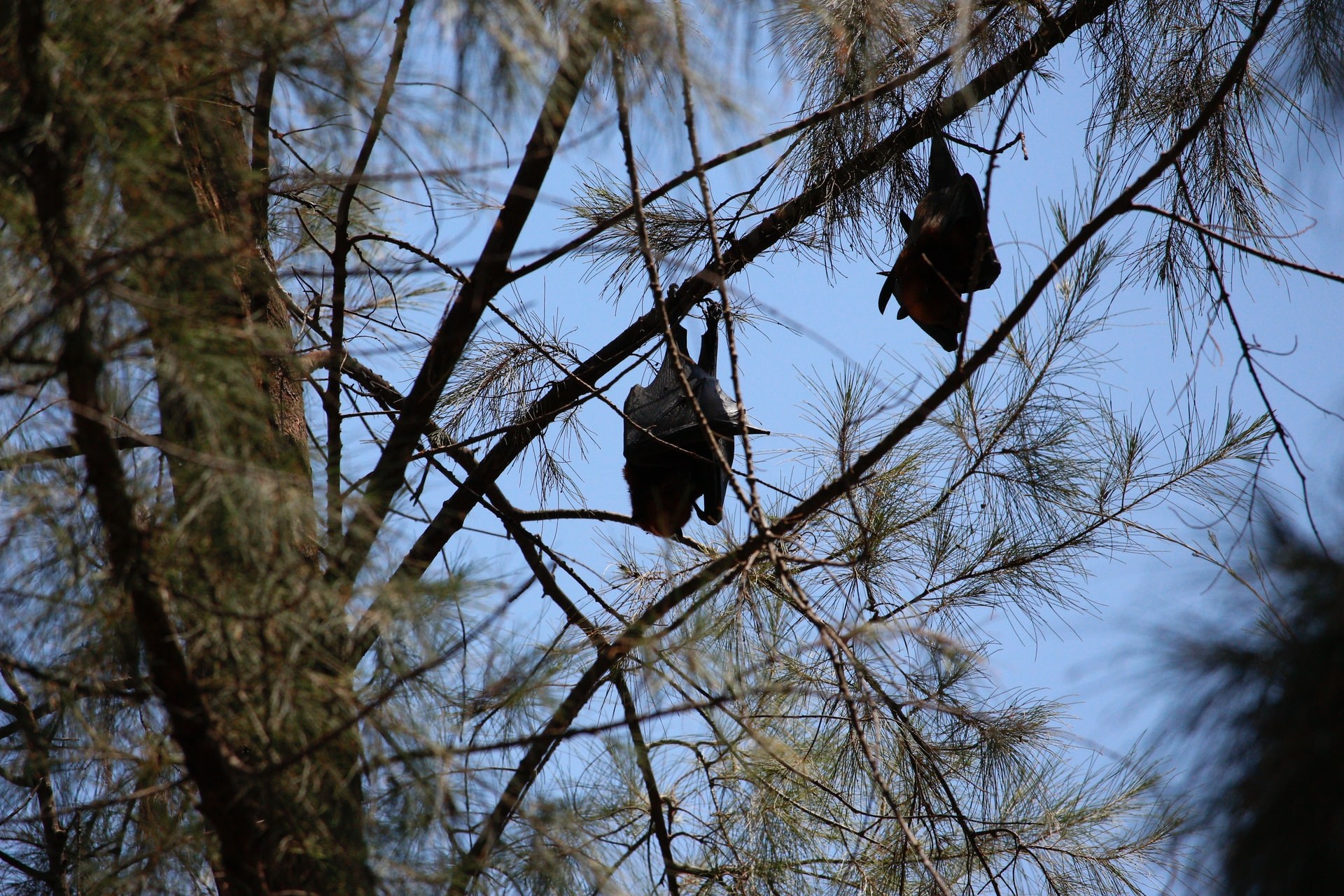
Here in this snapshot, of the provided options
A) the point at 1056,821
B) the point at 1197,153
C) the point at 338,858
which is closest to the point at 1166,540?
the point at 1056,821

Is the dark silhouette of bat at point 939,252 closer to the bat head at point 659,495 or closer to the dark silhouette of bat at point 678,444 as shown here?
the dark silhouette of bat at point 678,444

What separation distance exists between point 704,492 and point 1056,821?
1197 millimetres

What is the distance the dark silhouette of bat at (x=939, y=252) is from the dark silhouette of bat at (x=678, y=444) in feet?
1.72

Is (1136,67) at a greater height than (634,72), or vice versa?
(1136,67)

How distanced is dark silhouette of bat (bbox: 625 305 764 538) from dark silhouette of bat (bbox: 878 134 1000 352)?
0.53 m

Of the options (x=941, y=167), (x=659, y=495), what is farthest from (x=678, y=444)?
(x=941, y=167)

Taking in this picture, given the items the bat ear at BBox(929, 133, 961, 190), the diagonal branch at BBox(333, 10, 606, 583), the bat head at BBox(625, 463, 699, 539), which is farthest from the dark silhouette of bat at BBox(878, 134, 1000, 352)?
the diagonal branch at BBox(333, 10, 606, 583)

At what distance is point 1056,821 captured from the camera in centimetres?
259

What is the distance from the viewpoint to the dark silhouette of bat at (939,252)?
2.93 metres

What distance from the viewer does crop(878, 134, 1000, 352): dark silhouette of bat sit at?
2926 millimetres

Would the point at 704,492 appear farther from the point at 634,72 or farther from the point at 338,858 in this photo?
the point at 338,858

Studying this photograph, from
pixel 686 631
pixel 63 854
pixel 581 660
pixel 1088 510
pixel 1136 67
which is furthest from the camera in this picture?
pixel 1136 67

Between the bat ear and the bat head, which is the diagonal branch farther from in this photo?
the bat ear

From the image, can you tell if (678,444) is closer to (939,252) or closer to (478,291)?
(939,252)
